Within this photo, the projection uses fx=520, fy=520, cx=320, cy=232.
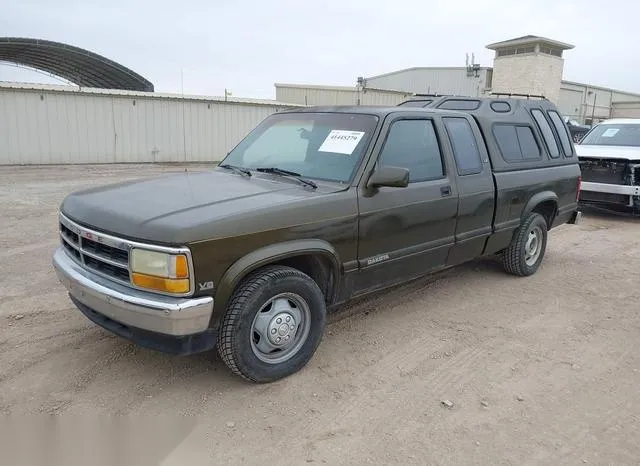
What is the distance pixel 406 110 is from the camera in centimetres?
450

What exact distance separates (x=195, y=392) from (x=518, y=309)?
3202 mm

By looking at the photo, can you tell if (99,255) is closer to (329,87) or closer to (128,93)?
(128,93)

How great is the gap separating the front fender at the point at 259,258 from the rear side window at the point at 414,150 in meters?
0.97

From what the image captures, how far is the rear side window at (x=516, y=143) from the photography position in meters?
5.45

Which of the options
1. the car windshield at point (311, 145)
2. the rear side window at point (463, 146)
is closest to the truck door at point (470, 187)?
the rear side window at point (463, 146)

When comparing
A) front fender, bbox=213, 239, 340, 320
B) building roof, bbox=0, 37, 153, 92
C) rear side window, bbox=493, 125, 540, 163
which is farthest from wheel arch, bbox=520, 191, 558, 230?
building roof, bbox=0, 37, 153, 92

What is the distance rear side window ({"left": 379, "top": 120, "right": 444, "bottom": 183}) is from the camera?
4.23 m

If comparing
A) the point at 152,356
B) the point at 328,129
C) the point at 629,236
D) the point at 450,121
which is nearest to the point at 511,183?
the point at 450,121

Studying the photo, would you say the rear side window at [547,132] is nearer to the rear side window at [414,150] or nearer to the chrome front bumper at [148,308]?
the rear side window at [414,150]

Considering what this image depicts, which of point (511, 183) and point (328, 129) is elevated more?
point (328, 129)

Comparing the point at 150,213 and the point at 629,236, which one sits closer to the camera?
the point at 150,213

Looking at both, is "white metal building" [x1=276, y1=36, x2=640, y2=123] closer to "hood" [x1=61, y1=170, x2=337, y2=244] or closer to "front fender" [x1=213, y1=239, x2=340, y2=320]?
"hood" [x1=61, y1=170, x2=337, y2=244]

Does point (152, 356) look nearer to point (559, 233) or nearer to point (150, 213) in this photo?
point (150, 213)

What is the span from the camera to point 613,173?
954 cm
